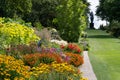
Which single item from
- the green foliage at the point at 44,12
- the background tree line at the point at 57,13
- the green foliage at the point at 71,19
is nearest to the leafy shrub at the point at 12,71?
the background tree line at the point at 57,13

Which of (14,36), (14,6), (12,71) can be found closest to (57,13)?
(14,6)

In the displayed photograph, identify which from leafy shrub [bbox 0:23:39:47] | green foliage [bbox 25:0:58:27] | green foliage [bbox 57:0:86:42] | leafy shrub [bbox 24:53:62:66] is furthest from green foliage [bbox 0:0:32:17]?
leafy shrub [bbox 24:53:62:66]

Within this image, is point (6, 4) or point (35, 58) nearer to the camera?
point (35, 58)

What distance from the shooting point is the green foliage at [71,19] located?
32.2m

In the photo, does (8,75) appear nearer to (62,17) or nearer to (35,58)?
(35,58)

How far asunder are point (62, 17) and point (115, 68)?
15.0m

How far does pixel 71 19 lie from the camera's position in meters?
32.3

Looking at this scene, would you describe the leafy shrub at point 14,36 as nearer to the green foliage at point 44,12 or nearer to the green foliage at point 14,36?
the green foliage at point 14,36

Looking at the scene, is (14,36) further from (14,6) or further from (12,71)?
(14,6)

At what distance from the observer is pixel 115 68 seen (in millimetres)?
18469

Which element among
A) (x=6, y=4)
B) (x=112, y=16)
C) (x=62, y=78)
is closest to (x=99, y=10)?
(x=112, y=16)

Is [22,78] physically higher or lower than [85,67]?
higher

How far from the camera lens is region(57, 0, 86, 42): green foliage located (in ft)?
106

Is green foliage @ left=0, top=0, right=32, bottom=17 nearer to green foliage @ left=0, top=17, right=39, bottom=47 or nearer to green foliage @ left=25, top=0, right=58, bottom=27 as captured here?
green foliage @ left=25, top=0, right=58, bottom=27
